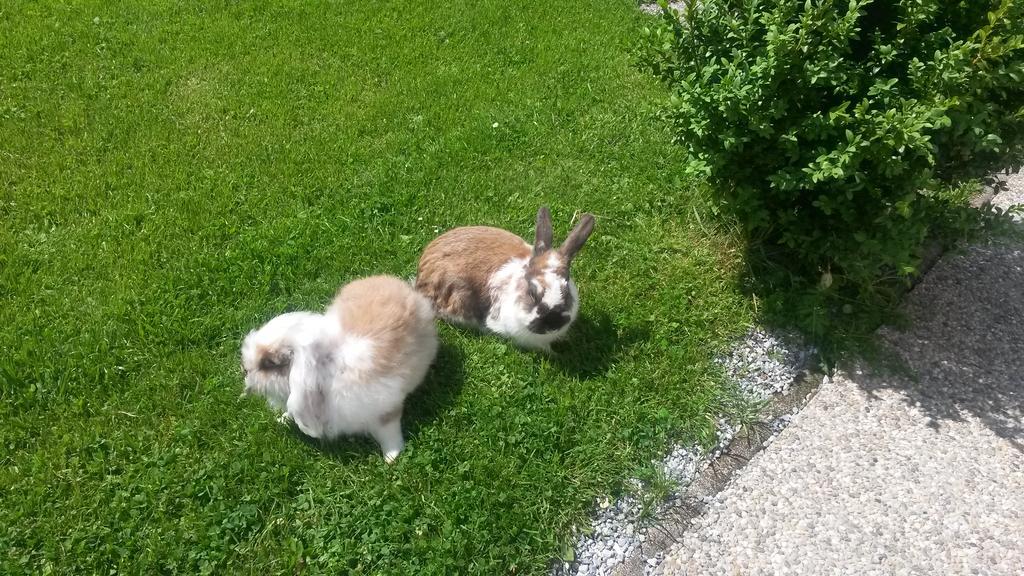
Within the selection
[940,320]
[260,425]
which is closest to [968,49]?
[940,320]

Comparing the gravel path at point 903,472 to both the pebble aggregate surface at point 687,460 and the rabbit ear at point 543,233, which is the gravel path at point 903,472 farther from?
the rabbit ear at point 543,233

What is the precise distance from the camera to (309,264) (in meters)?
4.39

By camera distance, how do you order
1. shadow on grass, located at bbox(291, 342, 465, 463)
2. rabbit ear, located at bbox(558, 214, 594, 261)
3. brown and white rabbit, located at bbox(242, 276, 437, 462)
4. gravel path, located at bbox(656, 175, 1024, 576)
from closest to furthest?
gravel path, located at bbox(656, 175, 1024, 576) < brown and white rabbit, located at bbox(242, 276, 437, 462) < shadow on grass, located at bbox(291, 342, 465, 463) < rabbit ear, located at bbox(558, 214, 594, 261)

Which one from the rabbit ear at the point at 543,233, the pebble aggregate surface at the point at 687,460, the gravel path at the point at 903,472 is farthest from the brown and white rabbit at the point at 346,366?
the gravel path at the point at 903,472

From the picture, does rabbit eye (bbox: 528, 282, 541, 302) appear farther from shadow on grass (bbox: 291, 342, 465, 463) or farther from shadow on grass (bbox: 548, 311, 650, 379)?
shadow on grass (bbox: 291, 342, 465, 463)

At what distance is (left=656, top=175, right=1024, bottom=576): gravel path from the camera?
10.4 ft

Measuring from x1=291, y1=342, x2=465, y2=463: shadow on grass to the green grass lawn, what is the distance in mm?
15

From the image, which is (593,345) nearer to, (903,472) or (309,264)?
(903,472)

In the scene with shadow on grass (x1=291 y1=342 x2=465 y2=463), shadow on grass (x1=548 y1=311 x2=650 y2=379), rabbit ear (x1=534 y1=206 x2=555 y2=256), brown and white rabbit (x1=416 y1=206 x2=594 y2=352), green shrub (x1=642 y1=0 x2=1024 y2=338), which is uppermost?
green shrub (x1=642 y1=0 x2=1024 y2=338)

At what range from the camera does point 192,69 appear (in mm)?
5828

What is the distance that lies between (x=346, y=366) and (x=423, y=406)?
22.3 inches

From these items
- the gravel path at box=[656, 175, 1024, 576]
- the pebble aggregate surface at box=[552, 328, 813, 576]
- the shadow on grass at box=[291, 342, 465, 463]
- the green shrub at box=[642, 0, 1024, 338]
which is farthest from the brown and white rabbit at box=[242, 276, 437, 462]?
the green shrub at box=[642, 0, 1024, 338]

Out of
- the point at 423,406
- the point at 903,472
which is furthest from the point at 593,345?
the point at 903,472

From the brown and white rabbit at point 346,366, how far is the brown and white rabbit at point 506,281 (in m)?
0.43
